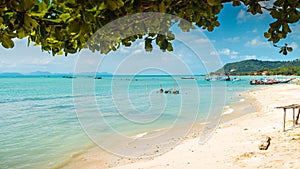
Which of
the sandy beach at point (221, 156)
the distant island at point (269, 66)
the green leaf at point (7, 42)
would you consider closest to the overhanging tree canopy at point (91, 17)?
the green leaf at point (7, 42)

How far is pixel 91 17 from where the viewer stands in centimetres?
104

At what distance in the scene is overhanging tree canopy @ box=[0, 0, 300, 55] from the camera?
1.01m

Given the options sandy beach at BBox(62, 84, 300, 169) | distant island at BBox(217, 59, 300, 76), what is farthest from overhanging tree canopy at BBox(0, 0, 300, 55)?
distant island at BBox(217, 59, 300, 76)

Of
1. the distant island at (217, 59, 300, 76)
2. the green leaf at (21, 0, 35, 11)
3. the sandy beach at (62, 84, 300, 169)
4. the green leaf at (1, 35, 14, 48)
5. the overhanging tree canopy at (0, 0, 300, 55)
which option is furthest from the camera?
the distant island at (217, 59, 300, 76)

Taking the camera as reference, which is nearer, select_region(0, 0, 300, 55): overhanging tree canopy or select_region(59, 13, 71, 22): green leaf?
select_region(0, 0, 300, 55): overhanging tree canopy

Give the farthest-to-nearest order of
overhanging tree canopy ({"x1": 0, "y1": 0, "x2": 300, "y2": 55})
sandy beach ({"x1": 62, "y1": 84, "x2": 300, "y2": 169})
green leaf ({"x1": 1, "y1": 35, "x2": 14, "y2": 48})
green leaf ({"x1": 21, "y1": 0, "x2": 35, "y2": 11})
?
sandy beach ({"x1": 62, "y1": 84, "x2": 300, "y2": 169})
green leaf ({"x1": 1, "y1": 35, "x2": 14, "y2": 48})
overhanging tree canopy ({"x1": 0, "y1": 0, "x2": 300, "y2": 55})
green leaf ({"x1": 21, "y1": 0, "x2": 35, "y2": 11})

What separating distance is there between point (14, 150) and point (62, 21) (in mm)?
13096

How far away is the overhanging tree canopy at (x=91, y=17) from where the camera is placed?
1.01m

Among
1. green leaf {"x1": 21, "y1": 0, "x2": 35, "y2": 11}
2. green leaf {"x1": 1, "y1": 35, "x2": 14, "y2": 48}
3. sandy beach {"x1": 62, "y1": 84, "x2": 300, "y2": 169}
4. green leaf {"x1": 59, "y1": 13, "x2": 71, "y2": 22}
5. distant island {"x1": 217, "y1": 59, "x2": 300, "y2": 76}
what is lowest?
sandy beach {"x1": 62, "y1": 84, "x2": 300, "y2": 169}

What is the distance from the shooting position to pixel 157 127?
16672mm

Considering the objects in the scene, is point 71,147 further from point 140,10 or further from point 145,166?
point 140,10

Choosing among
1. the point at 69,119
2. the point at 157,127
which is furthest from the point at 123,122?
the point at 69,119

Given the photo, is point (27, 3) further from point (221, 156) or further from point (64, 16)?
point (221, 156)

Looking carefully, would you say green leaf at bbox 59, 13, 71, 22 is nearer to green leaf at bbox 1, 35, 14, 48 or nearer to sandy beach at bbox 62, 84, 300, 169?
green leaf at bbox 1, 35, 14, 48
